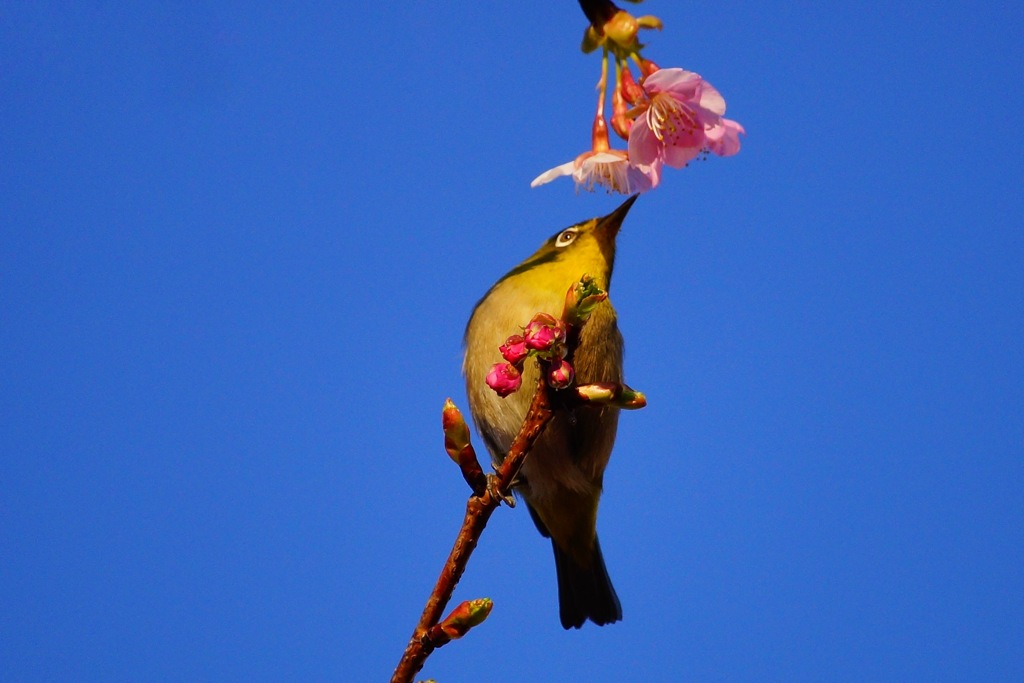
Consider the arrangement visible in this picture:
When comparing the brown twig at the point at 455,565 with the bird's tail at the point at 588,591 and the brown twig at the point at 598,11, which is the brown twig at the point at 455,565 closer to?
the brown twig at the point at 598,11

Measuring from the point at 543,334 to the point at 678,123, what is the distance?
0.96 metres

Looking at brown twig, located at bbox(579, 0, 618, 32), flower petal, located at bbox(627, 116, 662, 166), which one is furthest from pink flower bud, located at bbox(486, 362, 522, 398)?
brown twig, located at bbox(579, 0, 618, 32)

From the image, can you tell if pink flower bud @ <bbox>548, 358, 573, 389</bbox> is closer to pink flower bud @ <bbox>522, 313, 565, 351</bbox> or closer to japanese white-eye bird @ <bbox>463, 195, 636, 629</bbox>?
pink flower bud @ <bbox>522, 313, 565, 351</bbox>

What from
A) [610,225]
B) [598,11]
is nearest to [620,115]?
[598,11]

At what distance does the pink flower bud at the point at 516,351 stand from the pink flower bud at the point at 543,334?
0.09ft

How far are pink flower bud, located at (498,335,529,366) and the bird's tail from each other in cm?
337

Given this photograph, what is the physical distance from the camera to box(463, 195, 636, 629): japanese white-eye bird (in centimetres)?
439

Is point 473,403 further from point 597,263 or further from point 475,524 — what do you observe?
point 475,524

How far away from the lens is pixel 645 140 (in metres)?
2.54

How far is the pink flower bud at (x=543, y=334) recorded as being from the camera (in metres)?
2.00

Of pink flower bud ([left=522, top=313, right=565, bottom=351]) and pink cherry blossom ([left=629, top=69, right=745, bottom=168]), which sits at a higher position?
pink cherry blossom ([left=629, top=69, right=745, bottom=168])

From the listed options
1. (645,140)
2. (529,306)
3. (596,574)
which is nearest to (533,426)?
(645,140)

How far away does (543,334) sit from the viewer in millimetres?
2010

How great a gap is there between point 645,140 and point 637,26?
0.38 m
